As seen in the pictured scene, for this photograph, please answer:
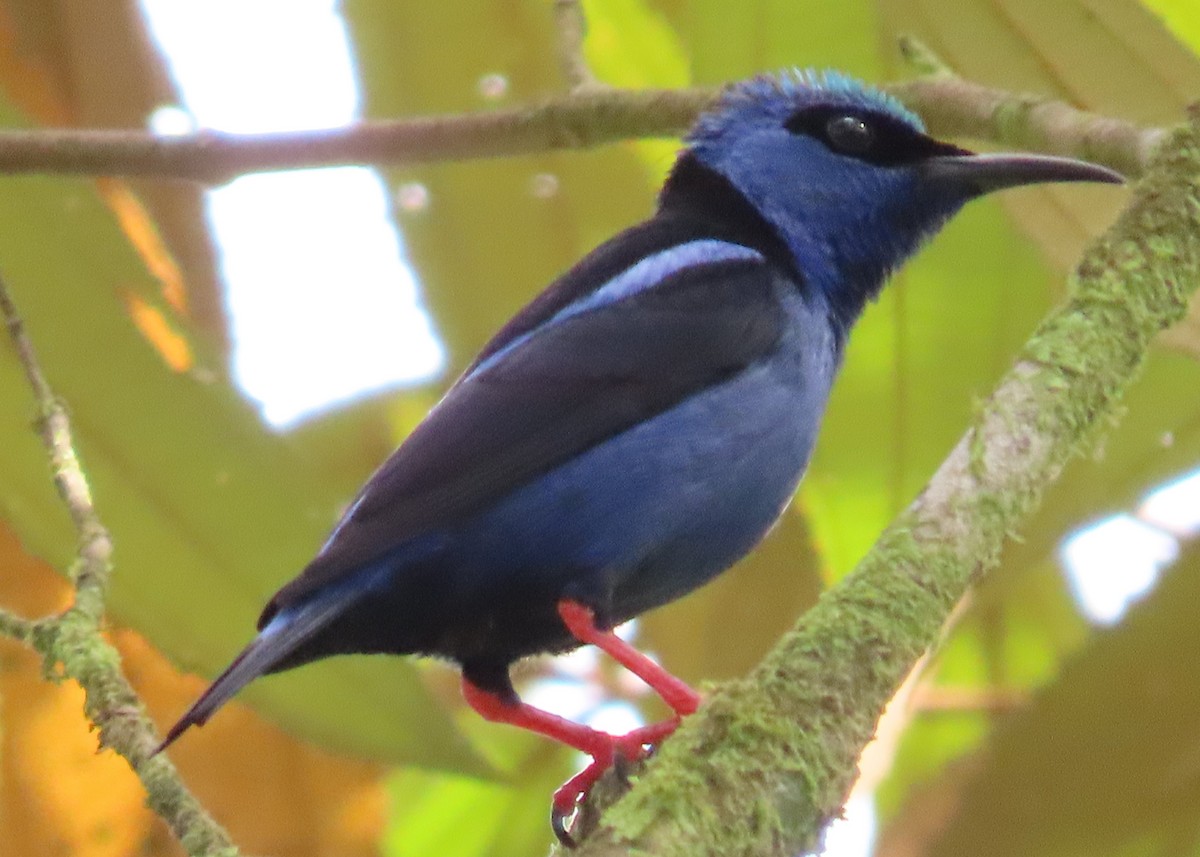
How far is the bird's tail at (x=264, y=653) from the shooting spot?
8.95 ft

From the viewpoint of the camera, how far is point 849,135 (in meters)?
4.22

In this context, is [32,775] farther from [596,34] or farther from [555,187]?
[596,34]

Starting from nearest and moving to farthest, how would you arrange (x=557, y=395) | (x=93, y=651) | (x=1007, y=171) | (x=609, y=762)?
1. (x=93, y=651)
2. (x=609, y=762)
3. (x=557, y=395)
4. (x=1007, y=171)

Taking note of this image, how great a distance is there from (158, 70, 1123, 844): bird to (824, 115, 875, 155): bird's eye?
251 mm

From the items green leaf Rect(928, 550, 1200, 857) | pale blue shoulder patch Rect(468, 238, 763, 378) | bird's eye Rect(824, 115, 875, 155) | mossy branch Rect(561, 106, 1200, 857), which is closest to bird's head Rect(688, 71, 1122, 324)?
bird's eye Rect(824, 115, 875, 155)

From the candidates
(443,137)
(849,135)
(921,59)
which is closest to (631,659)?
(443,137)

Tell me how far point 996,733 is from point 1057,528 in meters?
0.64

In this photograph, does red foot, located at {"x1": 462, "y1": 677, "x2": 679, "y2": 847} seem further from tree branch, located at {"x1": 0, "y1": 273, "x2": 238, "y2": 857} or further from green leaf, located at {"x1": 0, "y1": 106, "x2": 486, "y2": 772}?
tree branch, located at {"x1": 0, "y1": 273, "x2": 238, "y2": 857}

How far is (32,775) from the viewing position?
13.1 feet

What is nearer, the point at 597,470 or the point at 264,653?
the point at 264,653

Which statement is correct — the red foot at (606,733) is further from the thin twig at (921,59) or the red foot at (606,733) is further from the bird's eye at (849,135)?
the thin twig at (921,59)

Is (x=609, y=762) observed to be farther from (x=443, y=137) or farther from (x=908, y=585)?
(x=443, y=137)

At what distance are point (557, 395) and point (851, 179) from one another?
1.16 m

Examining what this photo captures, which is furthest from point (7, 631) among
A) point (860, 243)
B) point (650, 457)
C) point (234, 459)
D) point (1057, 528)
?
point (1057, 528)
